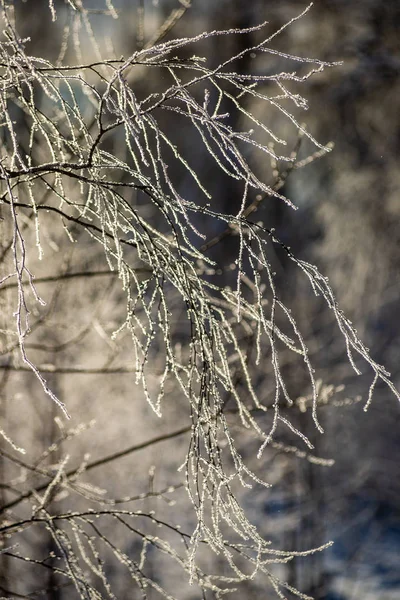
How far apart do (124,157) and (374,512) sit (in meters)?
3.55

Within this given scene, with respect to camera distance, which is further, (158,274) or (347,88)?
(347,88)

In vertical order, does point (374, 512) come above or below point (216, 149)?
below

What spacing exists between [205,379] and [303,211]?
163 inches

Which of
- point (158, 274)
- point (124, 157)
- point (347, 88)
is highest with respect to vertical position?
point (347, 88)

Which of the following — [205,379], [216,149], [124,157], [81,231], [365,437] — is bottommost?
[205,379]

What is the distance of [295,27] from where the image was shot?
5277mm

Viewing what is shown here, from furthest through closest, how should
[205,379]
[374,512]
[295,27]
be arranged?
[374,512] → [295,27] → [205,379]

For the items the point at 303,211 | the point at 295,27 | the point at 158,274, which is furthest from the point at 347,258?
the point at 158,274

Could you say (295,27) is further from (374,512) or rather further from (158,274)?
(158,274)

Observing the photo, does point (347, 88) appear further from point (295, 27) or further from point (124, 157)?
point (124, 157)

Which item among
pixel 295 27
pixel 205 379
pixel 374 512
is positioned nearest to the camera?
pixel 205 379

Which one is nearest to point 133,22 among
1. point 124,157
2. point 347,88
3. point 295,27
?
point 124,157

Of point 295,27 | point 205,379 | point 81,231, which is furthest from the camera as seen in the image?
point 295,27

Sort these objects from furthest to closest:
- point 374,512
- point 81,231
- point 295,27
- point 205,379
Answer: point 374,512 < point 295,27 < point 81,231 < point 205,379
